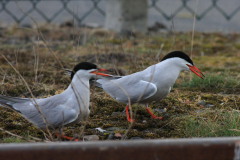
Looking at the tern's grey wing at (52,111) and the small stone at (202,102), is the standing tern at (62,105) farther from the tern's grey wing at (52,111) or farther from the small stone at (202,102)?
the small stone at (202,102)

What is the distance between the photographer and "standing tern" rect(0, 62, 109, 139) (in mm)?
2482

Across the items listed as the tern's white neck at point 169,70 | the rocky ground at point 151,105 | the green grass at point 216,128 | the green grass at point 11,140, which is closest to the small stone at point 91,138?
the rocky ground at point 151,105

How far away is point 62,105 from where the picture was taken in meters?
2.53

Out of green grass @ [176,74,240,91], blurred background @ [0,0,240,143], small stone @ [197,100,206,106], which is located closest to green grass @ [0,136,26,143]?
blurred background @ [0,0,240,143]

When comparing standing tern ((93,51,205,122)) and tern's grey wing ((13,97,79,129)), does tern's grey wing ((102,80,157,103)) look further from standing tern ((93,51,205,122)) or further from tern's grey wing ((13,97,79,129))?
tern's grey wing ((13,97,79,129))

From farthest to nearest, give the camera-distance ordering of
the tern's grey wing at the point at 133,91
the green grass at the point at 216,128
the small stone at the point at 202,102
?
the small stone at the point at 202,102, the tern's grey wing at the point at 133,91, the green grass at the point at 216,128

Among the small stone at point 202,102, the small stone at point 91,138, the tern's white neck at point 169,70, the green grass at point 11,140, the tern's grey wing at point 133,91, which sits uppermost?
the tern's white neck at point 169,70

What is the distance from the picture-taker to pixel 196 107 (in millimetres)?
3385

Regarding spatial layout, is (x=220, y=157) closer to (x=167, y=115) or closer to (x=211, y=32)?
(x=167, y=115)

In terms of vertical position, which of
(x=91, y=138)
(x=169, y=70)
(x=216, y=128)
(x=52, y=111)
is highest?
(x=169, y=70)

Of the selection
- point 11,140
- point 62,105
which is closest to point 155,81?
point 62,105

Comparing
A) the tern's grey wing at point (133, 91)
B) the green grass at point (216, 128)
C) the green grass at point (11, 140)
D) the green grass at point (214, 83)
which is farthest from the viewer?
the green grass at point (214, 83)

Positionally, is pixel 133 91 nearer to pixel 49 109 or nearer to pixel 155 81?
pixel 155 81

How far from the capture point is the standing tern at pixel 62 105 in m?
2.48
